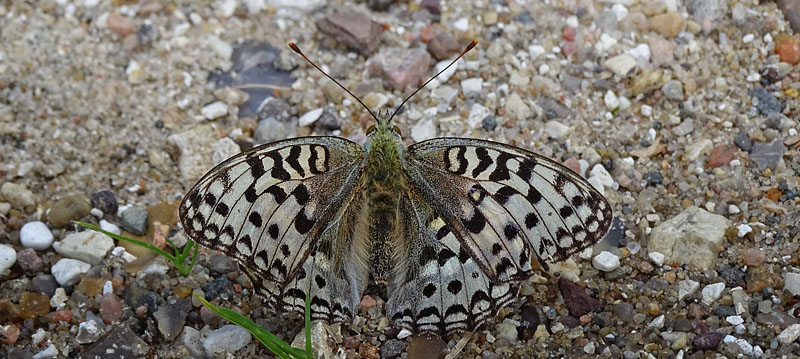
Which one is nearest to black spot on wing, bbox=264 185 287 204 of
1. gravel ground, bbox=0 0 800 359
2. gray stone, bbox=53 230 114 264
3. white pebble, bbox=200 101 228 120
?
gravel ground, bbox=0 0 800 359

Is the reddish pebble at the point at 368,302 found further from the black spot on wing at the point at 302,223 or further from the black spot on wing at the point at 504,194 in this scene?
the black spot on wing at the point at 504,194

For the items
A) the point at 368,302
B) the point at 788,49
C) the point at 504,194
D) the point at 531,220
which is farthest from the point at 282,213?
the point at 788,49

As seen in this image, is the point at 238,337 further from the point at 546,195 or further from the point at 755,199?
the point at 755,199

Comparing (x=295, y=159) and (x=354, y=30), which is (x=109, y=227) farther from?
(x=354, y=30)

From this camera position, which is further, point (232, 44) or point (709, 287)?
point (232, 44)

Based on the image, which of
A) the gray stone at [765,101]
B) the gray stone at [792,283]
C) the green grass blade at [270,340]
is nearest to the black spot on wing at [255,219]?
the green grass blade at [270,340]

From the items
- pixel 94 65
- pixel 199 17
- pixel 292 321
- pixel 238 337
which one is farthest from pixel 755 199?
pixel 94 65
